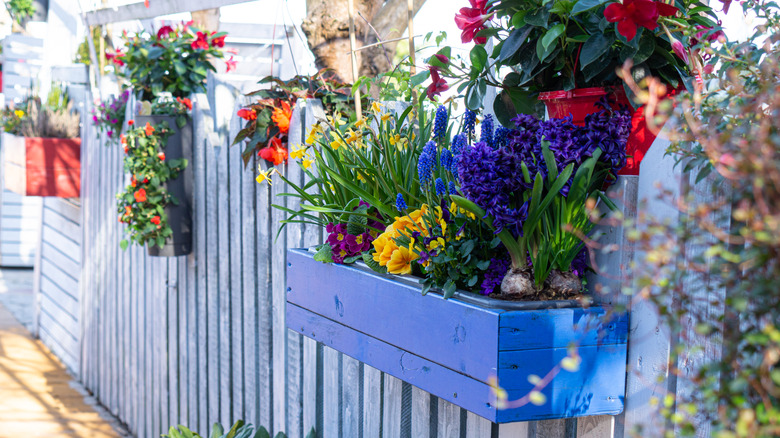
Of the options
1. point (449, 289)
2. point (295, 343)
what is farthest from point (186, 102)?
point (449, 289)

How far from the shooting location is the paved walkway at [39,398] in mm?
3832

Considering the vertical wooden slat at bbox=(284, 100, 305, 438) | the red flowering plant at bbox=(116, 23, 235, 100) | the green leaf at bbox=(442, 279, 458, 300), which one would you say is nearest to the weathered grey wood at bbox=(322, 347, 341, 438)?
the vertical wooden slat at bbox=(284, 100, 305, 438)

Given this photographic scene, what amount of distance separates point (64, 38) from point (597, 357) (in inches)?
281

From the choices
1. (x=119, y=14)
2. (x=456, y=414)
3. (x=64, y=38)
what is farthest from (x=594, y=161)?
(x=64, y=38)

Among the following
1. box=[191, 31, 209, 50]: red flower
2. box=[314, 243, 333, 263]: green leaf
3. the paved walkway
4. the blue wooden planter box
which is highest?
box=[191, 31, 209, 50]: red flower

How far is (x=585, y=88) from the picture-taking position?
1215mm

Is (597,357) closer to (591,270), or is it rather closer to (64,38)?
(591,270)

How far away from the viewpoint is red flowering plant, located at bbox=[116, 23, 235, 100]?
3369 millimetres

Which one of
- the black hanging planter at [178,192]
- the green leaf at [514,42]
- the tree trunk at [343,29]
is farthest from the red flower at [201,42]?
the green leaf at [514,42]

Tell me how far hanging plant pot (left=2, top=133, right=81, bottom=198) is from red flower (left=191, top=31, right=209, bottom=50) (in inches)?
74.3

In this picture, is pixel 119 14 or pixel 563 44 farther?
pixel 119 14

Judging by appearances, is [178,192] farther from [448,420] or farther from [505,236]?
[505,236]

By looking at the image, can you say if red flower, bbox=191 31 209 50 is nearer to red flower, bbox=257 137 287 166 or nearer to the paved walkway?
red flower, bbox=257 137 287 166

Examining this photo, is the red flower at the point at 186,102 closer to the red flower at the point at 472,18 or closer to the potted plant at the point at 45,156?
the potted plant at the point at 45,156
